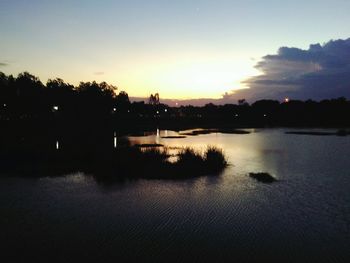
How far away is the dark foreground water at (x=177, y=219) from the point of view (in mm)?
13531

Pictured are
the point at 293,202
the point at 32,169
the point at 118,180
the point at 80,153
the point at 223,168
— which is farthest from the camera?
the point at 80,153

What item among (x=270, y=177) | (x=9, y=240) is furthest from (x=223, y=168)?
(x=9, y=240)

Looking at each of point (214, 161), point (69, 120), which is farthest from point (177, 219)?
point (69, 120)

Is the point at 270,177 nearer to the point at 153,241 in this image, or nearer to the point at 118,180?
the point at 118,180

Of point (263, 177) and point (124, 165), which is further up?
point (124, 165)

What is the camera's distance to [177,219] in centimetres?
1778

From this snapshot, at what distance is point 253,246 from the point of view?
1416 centimetres

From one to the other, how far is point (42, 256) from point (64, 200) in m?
8.43

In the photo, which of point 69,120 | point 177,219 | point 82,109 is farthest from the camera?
point 82,109

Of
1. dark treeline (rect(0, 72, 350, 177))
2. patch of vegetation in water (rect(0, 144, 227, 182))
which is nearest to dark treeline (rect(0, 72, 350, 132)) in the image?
dark treeline (rect(0, 72, 350, 177))

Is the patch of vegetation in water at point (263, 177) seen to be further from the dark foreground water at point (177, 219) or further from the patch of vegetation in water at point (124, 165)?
the patch of vegetation in water at point (124, 165)

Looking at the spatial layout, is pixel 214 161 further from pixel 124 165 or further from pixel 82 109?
pixel 82 109

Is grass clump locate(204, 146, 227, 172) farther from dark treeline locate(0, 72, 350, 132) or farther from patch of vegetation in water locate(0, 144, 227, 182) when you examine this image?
dark treeline locate(0, 72, 350, 132)

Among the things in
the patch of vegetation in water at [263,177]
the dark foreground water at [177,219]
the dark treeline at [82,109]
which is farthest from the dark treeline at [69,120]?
the patch of vegetation in water at [263,177]
